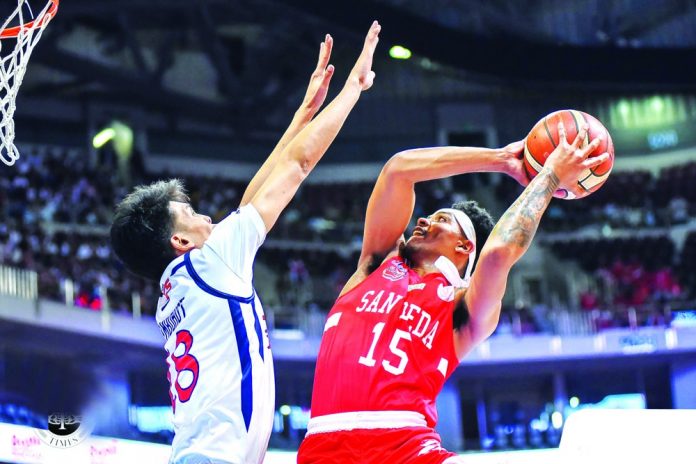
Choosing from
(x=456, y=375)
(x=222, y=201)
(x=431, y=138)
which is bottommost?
(x=456, y=375)

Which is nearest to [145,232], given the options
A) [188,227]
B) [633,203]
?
[188,227]

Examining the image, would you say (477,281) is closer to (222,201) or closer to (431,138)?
(222,201)

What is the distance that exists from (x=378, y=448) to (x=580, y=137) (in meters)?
1.66

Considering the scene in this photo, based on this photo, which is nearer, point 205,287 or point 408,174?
point 205,287

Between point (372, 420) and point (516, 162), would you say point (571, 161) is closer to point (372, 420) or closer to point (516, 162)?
point (516, 162)

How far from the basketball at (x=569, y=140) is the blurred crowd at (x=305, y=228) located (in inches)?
577

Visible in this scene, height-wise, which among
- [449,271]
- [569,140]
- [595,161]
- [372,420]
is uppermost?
[569,140]

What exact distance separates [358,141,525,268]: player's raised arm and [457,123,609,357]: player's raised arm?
251 millimetres

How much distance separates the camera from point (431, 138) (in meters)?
31.2

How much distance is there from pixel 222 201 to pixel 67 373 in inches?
324

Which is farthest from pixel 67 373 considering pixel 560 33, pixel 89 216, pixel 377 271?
pixel 560 33

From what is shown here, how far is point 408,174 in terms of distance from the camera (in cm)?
477

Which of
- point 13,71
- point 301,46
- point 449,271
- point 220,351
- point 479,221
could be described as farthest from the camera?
point 301,46

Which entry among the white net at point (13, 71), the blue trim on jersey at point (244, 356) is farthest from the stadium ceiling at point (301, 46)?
the blue trim on jersey at point (244, 356)
